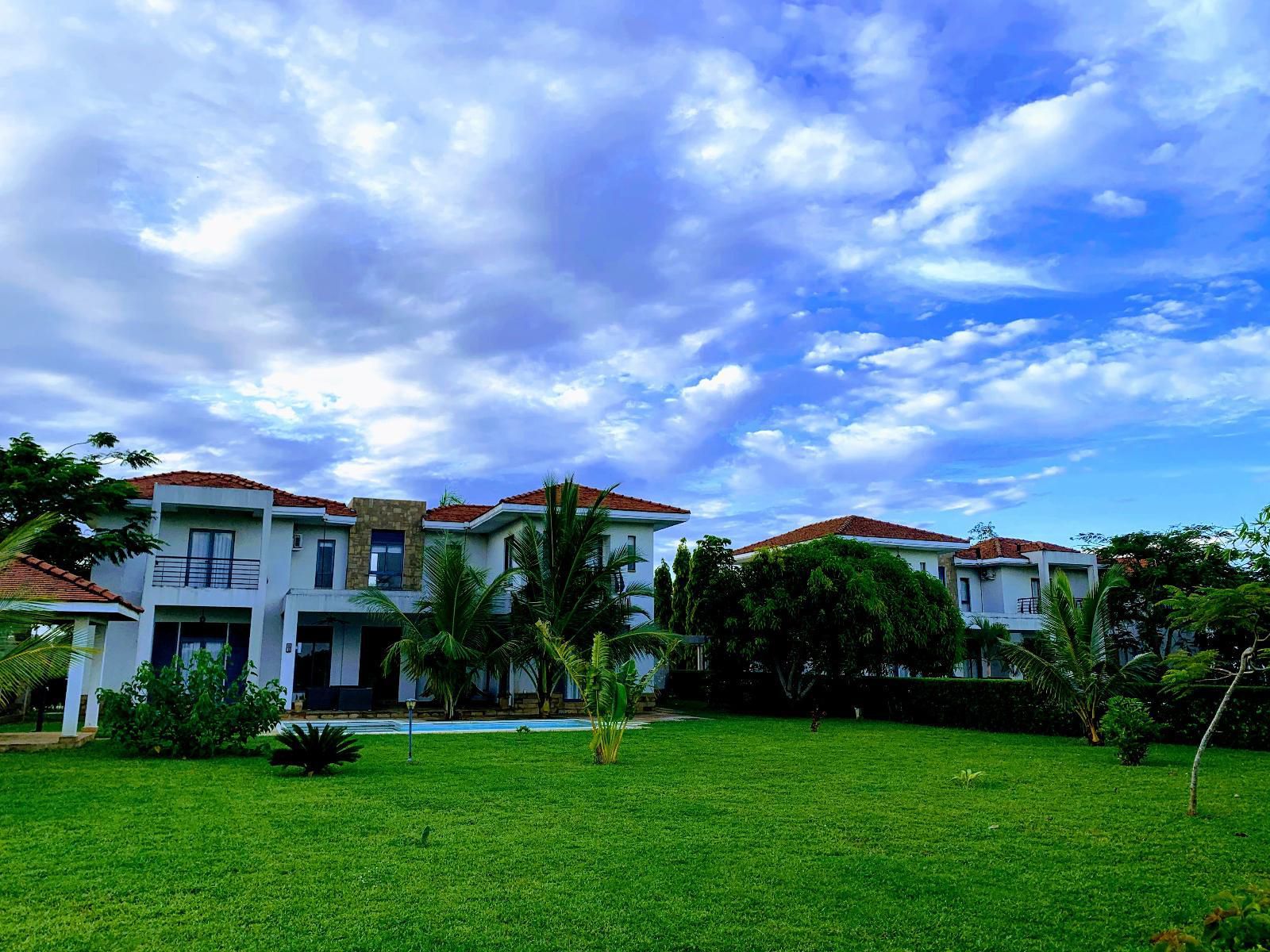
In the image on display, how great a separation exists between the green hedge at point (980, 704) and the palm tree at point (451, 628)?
8385 millimetres

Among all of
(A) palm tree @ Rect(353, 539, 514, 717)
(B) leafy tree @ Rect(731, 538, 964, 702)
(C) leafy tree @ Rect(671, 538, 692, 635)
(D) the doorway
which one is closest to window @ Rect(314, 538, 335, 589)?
(D) the doorway

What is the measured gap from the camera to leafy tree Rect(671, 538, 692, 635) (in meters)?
30.7

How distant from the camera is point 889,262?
15266 mm

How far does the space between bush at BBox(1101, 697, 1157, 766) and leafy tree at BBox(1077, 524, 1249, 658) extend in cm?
1908

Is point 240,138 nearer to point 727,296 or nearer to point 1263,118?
point 727,296

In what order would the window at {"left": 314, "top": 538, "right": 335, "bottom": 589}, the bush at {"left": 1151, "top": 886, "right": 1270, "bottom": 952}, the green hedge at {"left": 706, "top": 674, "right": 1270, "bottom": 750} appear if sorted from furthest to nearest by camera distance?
the window at {"left": 314, "top": 538, "right": 335, "bottom": 589}
the green hedge at {"left": 706, "top": 674, "right": 1270, "bottom": 750}
the bush at {"left": 1151, "top": 886, "right": 1270, "bottom": 952}

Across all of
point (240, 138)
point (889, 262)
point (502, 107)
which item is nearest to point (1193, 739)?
point (889, 262)

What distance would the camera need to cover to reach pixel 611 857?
671cm

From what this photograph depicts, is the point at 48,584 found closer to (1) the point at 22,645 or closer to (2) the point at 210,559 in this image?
(1) the point at 22,645

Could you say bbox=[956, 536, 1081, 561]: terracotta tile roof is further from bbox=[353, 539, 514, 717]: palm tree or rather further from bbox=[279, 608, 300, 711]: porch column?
bbox=[279, 608, 300, 711]: porch column

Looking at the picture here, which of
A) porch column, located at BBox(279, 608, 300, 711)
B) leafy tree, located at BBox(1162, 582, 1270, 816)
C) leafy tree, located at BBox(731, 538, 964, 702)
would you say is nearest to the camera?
leafy tree, located at BBox(1162, 582, 1270, 816)

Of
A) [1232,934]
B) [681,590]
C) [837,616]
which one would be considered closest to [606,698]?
[1232,934]

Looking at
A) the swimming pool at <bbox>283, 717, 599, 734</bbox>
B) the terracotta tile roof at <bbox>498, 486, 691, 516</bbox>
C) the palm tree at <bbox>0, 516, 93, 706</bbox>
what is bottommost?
the swimming pool at <bbox>283, 717, 599, 734</bbox>

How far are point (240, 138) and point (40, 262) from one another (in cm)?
398
